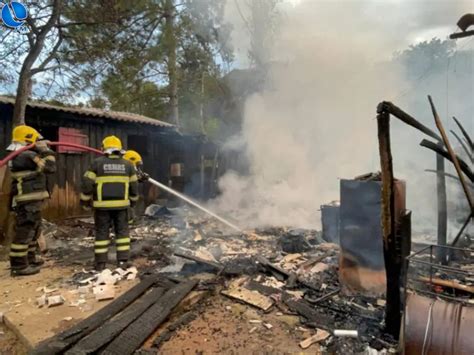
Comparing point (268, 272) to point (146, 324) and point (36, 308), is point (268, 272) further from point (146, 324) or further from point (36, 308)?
point (36, 308)

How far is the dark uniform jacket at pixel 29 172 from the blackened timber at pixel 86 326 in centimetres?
219

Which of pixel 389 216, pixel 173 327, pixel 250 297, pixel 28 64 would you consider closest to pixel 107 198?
pixel 173 327

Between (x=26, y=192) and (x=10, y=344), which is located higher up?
(x=26, y=192)

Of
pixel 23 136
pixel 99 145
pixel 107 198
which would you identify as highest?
pixel 99 145

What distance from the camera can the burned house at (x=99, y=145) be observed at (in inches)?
285

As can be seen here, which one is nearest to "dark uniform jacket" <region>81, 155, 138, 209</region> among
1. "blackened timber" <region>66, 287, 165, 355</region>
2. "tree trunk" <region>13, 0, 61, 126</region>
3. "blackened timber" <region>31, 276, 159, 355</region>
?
"blackened timber" <region>31, 276, 159, 355</region>

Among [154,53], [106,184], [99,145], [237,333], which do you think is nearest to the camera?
[237,333]

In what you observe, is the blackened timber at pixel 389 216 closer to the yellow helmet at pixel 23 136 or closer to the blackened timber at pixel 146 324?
the blackened timber at pixel 146 324

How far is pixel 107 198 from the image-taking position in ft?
14.4

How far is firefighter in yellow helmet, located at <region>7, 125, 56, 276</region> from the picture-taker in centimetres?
421

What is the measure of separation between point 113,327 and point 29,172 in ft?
9.46

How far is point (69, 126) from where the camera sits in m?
7.93

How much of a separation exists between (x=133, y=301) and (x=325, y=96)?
1299cm

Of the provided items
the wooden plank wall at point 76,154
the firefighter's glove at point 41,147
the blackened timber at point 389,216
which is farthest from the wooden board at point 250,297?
the wooden plank wall at point 76,154
